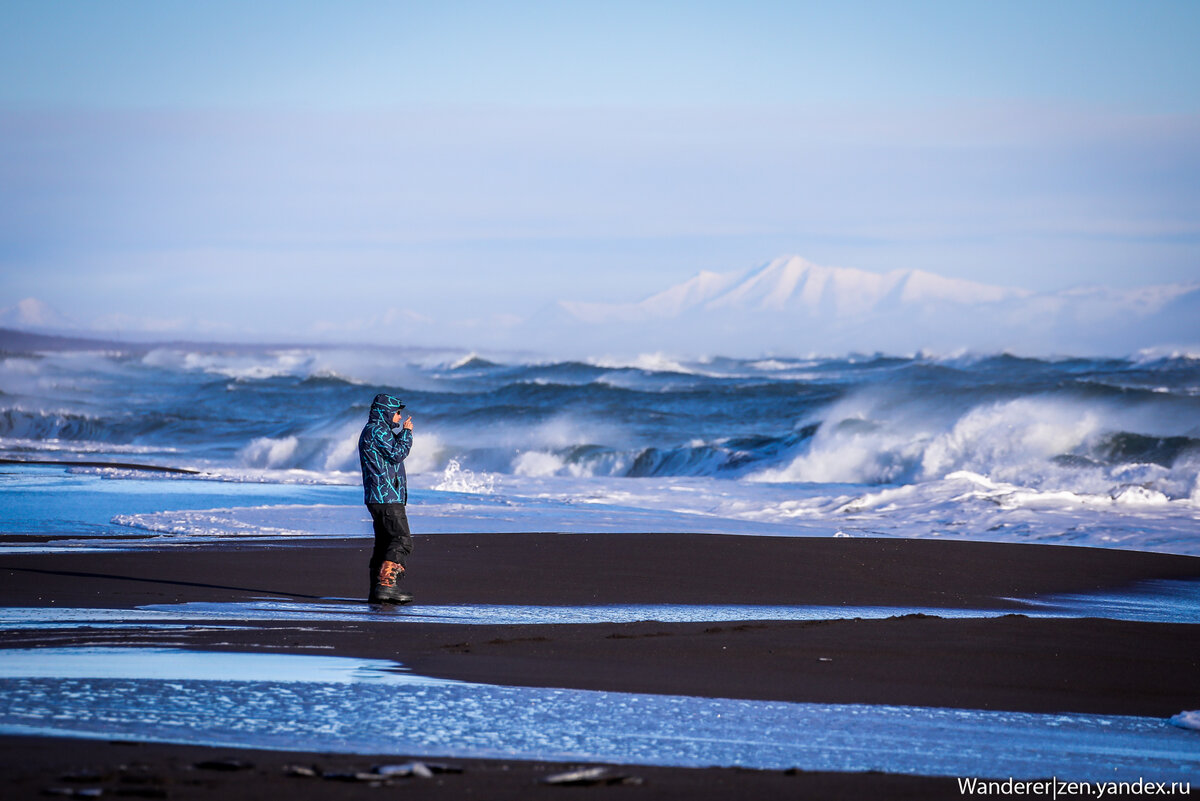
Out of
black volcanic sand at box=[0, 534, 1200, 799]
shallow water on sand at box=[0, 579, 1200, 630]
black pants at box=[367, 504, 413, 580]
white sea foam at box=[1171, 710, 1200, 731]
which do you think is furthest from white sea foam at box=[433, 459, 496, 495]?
white sea foam at box=[1171, 710, 1200, 731]

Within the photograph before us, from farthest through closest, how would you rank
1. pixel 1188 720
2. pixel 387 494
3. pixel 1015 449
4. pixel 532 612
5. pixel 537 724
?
pixel 1015 449 < pixel 387 494 < pixel 532 612 < pixel 1188 720 < pixel 537 724

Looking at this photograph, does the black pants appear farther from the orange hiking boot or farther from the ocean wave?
the ocean wave

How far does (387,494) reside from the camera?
8.52 metres

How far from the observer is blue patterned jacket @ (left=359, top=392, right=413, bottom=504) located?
336 inches

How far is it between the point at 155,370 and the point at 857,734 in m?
68.5

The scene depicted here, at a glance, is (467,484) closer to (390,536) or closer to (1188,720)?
(390,536)

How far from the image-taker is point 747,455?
25406 mm

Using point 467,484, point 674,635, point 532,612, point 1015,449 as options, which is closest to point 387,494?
point 532,612

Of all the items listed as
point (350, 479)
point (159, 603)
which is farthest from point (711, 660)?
point (350, 479)

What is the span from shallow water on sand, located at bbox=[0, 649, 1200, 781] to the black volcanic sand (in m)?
0.20

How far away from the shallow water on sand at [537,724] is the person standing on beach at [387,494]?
2.51m

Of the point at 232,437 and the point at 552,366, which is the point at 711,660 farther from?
the point at 552,366

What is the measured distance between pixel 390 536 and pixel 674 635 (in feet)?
7.72

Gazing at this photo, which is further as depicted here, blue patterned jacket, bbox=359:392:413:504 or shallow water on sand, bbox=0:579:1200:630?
blue patterned jacket, bbox=359:392:413:504
